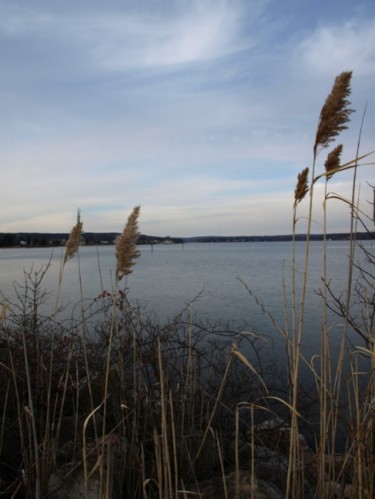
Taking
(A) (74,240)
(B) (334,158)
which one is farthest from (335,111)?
(A) (74,240)

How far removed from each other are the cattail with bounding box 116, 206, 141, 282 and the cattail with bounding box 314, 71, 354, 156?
104 centimetres


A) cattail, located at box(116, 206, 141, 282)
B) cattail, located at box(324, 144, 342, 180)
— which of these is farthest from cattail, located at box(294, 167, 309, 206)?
cattail, located at box(116, 206, 141, 282)

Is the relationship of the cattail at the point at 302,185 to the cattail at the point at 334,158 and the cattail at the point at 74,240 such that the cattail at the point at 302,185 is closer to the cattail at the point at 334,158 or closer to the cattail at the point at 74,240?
the cattail at the point at 334,158

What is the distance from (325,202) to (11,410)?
391 centimetres

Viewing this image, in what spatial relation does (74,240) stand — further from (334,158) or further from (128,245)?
(334,158)

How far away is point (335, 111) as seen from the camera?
189 cm

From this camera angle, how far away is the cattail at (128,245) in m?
2.42

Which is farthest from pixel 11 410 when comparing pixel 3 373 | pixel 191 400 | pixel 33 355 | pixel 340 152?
pixel 340 152

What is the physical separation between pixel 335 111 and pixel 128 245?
120 centimetres

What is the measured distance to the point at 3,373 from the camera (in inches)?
200

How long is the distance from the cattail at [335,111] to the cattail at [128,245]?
1039 mm

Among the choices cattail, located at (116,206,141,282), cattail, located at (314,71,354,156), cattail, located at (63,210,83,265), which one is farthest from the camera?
cattail, located at (63,210,83,265)

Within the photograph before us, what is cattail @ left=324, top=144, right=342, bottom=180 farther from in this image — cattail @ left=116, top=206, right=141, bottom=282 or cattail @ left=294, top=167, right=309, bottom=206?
cattail @ left=116, top=206, right=141, bottom=282

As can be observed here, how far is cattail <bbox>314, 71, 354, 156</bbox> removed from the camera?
6.19 ft
